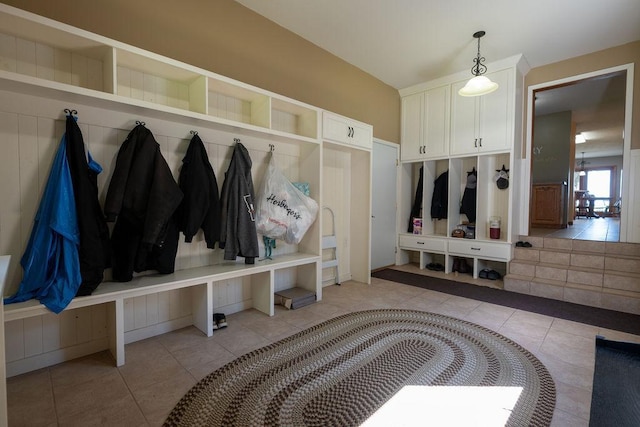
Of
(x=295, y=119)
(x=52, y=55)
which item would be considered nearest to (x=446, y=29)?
(x=295, y=119)

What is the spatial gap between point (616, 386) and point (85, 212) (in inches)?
102

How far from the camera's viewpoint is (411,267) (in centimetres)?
457

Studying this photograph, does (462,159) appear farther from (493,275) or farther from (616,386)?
(616,386)

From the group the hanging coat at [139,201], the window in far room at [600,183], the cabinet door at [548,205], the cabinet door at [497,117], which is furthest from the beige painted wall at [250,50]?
the window in far room at [600,183]

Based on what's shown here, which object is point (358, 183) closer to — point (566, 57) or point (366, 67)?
point (366, 67)

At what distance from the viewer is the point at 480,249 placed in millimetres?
3883

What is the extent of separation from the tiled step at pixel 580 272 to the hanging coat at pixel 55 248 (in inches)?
162

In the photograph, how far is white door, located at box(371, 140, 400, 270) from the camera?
13.9ft

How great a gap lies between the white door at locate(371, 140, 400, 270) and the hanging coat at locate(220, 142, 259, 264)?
6.91ft

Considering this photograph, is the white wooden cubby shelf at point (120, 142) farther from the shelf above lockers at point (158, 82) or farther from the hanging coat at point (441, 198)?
the hanging coat at point (441, 198)

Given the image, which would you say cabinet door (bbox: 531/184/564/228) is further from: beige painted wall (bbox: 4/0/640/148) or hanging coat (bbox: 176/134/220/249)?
hanging coat (bbox: 176/134/220/249)

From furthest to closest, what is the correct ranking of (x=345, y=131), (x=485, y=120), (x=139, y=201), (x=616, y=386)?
(x=485, y=120) → (x=345, y=131) → (x=139, y=201) → (x=616, y=386)

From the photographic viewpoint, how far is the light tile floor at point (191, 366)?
1.44 meters

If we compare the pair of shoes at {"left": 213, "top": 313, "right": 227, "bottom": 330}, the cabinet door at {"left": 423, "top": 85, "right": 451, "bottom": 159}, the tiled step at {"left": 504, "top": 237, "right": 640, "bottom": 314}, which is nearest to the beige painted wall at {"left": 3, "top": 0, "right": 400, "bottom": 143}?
the cabinet door at {"left": 423, "top": 85, "right": 451, "bottom": 159}
